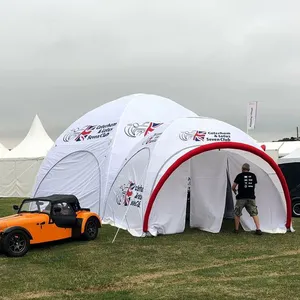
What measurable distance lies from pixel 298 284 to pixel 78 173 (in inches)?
395

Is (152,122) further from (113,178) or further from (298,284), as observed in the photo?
(298,284)

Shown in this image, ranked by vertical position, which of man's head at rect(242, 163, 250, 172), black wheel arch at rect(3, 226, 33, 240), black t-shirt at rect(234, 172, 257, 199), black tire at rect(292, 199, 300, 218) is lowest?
black wheel arch at rect(3, 226, 33, 240)

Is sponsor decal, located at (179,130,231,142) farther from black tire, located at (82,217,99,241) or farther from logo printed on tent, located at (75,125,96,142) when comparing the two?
logo printed on tent, located at (75,125,96,142)

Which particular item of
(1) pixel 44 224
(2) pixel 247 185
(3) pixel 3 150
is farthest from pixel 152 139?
(3) pixel 3 150

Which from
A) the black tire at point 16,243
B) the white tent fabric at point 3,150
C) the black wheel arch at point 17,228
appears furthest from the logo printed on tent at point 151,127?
the white tent fabric at point 3,150

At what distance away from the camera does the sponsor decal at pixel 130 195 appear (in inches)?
462

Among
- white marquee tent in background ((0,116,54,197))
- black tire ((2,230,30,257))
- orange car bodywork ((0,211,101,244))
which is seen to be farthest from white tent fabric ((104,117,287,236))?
white marquee tent in background ((0,116,54,197))

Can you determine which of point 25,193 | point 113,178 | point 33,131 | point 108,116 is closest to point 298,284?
point 113,178

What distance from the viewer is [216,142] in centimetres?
1152

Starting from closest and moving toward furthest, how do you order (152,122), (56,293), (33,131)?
(56,293), (152,122), (33,131)

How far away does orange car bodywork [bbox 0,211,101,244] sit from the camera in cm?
903

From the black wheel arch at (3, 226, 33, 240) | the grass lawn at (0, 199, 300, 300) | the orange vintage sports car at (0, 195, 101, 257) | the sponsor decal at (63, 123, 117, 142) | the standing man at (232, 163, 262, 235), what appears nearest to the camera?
the grass lawn at (0, 199, 300, 300)

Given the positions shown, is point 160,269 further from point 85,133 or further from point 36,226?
point 85,133

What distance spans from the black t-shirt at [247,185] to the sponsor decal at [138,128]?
4.35 metres
